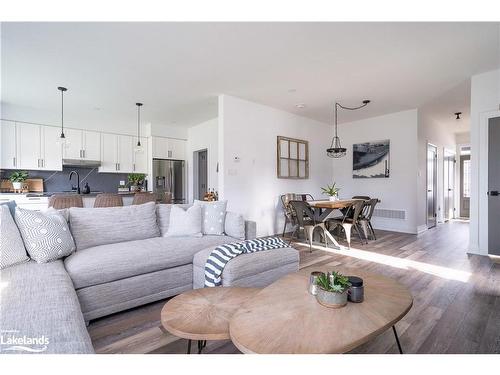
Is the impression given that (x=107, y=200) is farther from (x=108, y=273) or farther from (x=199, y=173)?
(x=199, y=173)

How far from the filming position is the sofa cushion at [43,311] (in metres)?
1.06

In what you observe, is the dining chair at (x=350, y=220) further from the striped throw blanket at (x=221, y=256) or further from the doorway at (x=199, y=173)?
the doorway at (x=199, y=173)

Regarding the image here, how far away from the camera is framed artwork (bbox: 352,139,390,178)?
597cm

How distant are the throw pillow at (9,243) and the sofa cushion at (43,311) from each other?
13 cm

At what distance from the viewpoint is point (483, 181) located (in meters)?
3.80

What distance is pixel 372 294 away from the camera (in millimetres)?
1535

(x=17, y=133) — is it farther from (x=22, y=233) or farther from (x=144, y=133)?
(x=22, y=233)

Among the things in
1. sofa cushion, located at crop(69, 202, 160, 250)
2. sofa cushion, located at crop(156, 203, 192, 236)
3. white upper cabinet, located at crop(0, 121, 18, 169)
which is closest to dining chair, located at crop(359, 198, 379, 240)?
sofa cushion, located at crop(156, 203, 192, 236)

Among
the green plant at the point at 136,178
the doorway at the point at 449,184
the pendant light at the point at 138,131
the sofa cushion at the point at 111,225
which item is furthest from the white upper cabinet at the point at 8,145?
the doorway at the point at 449,184

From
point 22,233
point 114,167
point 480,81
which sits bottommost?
point 22,233

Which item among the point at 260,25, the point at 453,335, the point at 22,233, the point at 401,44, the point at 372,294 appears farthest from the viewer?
the point at 401,44

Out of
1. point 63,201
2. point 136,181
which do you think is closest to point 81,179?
point 136,181
